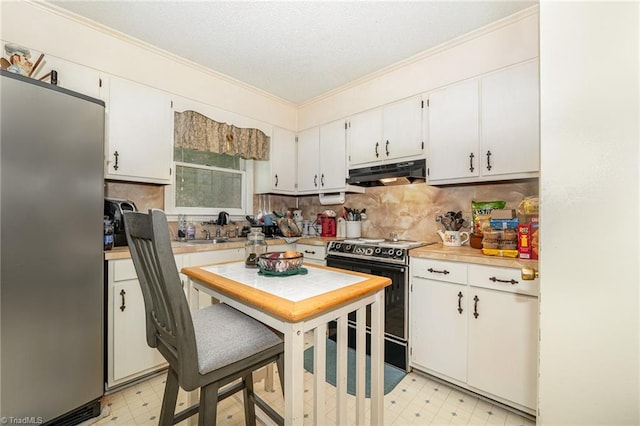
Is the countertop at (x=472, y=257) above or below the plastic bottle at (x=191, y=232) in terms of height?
below

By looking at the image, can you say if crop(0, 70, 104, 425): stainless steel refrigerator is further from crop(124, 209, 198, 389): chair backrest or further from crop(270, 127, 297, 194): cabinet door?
crop(270, 127, 297, 194): cabinet door

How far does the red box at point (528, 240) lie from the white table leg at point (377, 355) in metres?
1.04

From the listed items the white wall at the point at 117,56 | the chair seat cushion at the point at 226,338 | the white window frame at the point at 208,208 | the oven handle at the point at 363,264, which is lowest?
the chair seat cushion at the point at 226,338

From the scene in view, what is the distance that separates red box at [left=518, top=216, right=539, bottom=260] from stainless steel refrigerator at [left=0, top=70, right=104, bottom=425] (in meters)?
2.60

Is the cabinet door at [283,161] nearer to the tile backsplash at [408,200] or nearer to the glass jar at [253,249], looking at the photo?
the tile backsplash at [408,200]

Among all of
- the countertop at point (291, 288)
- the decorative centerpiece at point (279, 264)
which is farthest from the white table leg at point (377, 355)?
the decorative centerpiece at point (279, 264)

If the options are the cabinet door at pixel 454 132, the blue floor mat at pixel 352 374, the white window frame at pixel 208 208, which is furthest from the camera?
the white window frame at pixel 208 208

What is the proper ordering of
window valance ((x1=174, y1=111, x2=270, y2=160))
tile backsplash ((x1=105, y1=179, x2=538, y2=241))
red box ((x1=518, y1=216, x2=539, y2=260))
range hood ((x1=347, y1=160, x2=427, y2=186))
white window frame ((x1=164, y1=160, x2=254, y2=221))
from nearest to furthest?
red box ((x1=518, y1=216, x2=539, y2=260)) → tile backsplash ((x1=105, y1=179, x2=538, y2=241)) → range hood ((x1=347, y1=160, x2=427, y2=186)) → window valance ((x1=174, y1=111, x2=270, y2=160)) → white window frame ((x1=164, y1=160, x2=254, y2=221))

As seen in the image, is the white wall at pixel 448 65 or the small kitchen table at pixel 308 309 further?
the white wall at pixel 448 65

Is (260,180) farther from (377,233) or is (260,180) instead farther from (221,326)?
(221,326)

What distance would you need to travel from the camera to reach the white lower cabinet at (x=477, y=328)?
5.23 ft

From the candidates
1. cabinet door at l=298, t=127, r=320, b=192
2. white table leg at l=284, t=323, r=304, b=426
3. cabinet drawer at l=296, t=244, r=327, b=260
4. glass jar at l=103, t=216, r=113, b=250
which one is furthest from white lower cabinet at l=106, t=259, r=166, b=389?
cabinet door at l=298, t=127, r=320, b=192

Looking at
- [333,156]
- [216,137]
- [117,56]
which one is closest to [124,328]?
[216,137]

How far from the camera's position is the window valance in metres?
2.43
